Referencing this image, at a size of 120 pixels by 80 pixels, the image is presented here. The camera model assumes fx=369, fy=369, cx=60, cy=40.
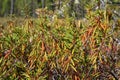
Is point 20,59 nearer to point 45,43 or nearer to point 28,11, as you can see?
point 45,43

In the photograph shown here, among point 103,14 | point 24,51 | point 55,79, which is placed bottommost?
point 55,79

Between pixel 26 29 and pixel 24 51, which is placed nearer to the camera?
pixel 24 51

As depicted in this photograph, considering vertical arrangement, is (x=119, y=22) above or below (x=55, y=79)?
above

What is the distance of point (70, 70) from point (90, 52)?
330 mm

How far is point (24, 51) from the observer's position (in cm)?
483

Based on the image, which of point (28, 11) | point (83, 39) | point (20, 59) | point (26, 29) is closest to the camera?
point (83, 39)

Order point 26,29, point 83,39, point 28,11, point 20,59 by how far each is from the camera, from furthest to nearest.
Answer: point 28,11 → point 26,29 → point 20,59 → point 83,39

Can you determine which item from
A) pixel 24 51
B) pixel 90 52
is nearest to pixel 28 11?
pixel 24 51

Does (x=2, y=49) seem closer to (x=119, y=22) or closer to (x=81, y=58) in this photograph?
(x=81, y=58)

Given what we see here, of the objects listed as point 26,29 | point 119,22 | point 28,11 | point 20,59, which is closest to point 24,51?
point 20,59

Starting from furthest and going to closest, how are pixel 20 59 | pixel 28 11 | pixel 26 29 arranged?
pixel 28 11 < pixel 26 29 < pixel 20 59

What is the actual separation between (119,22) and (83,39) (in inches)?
47.7

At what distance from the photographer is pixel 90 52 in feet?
14.8

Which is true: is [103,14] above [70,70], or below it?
above
